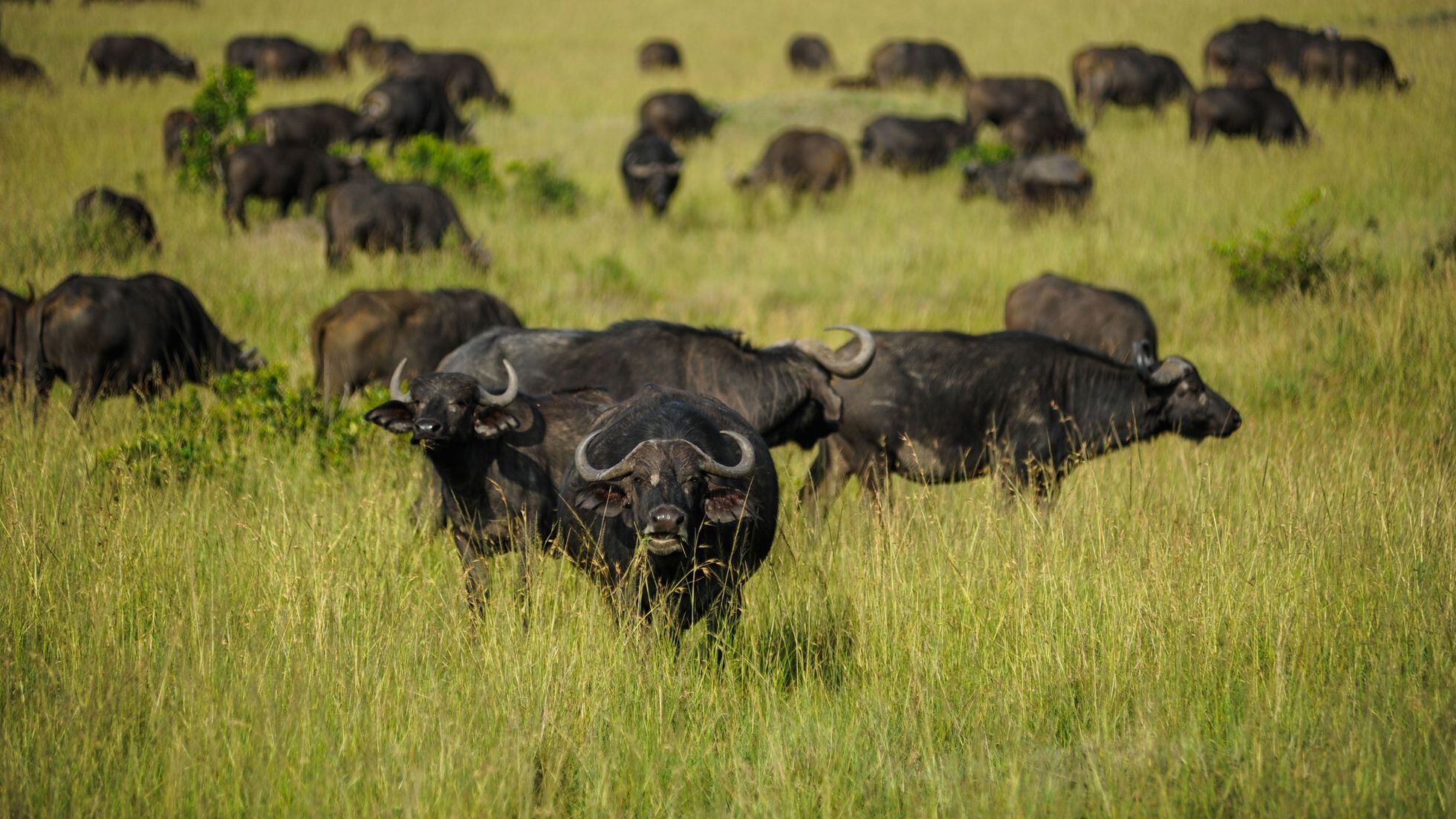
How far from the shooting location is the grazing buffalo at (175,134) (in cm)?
1741

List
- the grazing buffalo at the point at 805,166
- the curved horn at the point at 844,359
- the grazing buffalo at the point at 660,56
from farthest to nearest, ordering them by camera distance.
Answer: the grazing buffalo at the point at 660,56, the grazing buffalo at the point at 805,166, the curved horn at the point at 844,359

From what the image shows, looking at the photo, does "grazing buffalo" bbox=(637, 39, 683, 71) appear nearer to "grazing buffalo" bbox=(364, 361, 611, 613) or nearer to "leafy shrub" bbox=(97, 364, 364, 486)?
"leafy shrub" bbox=(97, 364, 364, 486)

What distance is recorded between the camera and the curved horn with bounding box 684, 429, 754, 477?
477cm

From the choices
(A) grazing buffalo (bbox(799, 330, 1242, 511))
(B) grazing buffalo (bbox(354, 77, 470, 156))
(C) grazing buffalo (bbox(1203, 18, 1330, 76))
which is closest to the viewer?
(A) grazing buffalo (bbox(799, 330, 1242, 511))

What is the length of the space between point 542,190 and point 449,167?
56.5 inches

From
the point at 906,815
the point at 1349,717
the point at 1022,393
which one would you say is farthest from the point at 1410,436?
the point at 906,815

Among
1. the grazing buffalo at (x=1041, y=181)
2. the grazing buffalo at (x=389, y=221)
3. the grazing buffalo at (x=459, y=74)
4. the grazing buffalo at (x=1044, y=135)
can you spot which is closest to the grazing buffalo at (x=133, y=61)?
the grazing buffalo at (x=459, y=74)

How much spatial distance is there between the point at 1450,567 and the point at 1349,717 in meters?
1.57

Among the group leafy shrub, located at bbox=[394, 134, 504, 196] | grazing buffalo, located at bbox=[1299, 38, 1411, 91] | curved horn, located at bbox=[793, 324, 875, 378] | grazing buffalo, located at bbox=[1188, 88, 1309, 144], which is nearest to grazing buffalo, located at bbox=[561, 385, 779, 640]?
curved horn, located at bbox=[793, 324, 875, 378]

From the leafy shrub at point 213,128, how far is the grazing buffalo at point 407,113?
4.55 meters

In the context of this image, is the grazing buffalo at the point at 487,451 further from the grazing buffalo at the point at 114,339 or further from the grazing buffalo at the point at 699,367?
the grazing buffalo at the point at 114,339

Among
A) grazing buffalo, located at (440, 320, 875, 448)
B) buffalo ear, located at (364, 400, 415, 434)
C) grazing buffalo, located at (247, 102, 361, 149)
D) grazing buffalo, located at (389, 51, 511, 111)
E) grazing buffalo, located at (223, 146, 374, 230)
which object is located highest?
grazing buffalo, located at (389, 51, 511, 111)

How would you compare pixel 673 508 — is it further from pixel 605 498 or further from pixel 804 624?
pixel 804 624

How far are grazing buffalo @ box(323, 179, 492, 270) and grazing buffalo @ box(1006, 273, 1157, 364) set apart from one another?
6.06 metres
